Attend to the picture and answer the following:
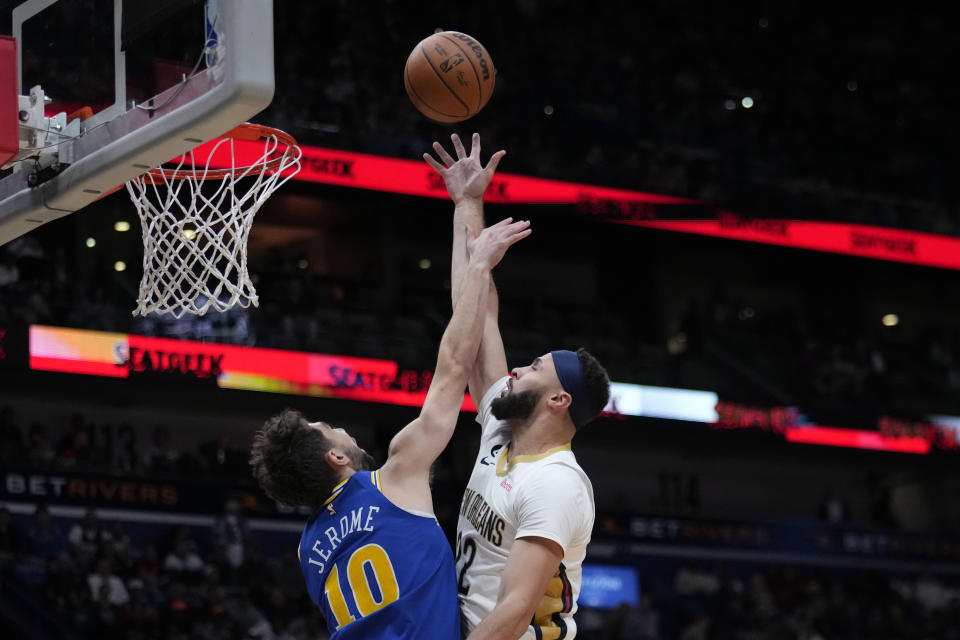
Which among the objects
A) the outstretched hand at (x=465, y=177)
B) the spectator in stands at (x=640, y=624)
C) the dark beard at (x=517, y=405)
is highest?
the outstretched hand at (x=465, y=177)

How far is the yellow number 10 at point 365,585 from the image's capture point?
359cm

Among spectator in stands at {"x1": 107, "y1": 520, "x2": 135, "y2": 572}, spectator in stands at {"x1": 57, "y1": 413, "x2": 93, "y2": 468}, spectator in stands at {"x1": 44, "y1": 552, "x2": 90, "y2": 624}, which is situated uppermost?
spectator in stands at {"x1": 57, "y1": 413, "x2": 93, "y2": 468}

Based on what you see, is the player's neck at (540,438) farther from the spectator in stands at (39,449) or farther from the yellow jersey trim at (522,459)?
the spectator in stands at (39,449)

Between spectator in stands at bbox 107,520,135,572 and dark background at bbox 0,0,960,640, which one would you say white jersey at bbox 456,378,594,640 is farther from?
spectator in stands at bbox 107,520,135,572

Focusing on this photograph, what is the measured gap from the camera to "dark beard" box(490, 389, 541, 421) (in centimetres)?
380

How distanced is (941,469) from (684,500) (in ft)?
12.9

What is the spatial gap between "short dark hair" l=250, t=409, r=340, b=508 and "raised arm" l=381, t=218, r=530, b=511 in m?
0.17

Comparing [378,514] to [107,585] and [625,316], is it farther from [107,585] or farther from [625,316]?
[625,316]

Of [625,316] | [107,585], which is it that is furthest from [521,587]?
[625,316]

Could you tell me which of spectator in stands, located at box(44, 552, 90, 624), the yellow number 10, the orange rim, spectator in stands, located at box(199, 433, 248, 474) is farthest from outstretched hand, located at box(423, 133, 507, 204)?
spectator in stands, located at box(199, 433, 248, 474)

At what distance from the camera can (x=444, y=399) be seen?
12.2 feet

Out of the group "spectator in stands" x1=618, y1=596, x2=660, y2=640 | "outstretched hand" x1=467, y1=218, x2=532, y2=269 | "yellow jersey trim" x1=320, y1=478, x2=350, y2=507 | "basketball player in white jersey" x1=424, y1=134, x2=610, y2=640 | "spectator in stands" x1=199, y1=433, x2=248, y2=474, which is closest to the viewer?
"basketball player in white jersey" x1=424, y1=134, x2=610, y2=640

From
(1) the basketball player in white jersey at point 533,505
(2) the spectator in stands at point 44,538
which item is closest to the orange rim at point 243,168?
(1) the basketball player in white jersey at point 533,505

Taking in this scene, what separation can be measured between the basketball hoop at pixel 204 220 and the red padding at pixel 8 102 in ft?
2.49
